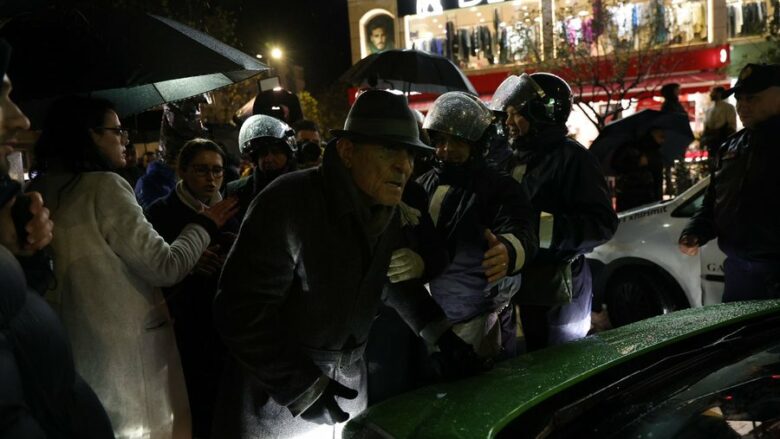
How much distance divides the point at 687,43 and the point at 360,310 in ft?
72.0

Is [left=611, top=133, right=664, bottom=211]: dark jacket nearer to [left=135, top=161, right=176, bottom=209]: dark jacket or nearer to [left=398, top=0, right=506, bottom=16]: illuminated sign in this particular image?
[left=135, top=161, right=176, bottom=209]: dark jacket

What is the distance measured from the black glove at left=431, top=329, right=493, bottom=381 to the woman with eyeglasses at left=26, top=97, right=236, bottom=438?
114 cm

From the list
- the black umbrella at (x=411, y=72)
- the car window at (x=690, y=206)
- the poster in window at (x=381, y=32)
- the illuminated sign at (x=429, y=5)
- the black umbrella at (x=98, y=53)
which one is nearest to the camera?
the black umbrella at (x=98, y=53)

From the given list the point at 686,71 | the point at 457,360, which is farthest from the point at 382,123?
the point at 686,71

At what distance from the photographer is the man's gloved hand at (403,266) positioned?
254 centimetres

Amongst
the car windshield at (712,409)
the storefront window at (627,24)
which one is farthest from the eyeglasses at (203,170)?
the storefront window at (627,24)

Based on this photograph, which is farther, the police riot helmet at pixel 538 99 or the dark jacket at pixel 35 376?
the police riot helmet at pixel 538 99

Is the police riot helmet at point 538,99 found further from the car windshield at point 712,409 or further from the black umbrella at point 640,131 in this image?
the black umbrella at point 640,131

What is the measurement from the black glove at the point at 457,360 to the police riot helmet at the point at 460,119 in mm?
1100

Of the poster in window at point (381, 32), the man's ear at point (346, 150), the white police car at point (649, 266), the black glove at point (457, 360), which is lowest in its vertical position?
the white police car at point (649, 266)

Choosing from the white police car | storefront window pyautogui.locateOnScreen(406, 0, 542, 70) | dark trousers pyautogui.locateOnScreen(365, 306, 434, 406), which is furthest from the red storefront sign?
dark trousers pyautogui.locateOnScreen(365, 306, 434, 406)

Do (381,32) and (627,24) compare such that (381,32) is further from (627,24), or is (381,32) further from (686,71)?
(686,71)

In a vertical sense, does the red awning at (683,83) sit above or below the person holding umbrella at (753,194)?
above

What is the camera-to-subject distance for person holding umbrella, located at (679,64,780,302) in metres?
3.68
